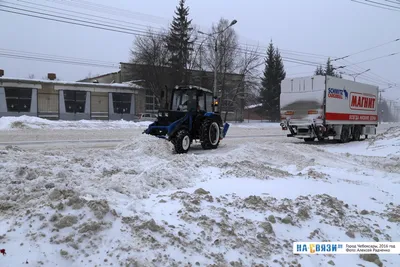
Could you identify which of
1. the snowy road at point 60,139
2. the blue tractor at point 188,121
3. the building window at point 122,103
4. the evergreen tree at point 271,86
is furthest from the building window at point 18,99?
the evergreen tree at point 271,86

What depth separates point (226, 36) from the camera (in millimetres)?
44219

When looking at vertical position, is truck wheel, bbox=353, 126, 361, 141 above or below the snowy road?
above

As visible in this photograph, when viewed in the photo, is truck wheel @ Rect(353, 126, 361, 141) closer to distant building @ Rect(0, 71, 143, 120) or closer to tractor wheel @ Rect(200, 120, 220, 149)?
tractor wheel @ Rect(200, 120, 220, 149)

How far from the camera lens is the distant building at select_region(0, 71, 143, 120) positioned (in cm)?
3488

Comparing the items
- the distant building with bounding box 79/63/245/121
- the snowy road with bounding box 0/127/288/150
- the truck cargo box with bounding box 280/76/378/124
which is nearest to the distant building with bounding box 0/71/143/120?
the distant building with bounding box 79/63/245/121

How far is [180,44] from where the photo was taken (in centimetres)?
4384

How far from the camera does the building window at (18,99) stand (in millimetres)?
34688

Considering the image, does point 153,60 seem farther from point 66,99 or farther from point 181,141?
point 181,141

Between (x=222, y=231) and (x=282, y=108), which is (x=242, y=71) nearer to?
(x=282, y=108)

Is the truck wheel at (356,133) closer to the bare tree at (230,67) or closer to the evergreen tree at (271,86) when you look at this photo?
the bare tree at (230,67)

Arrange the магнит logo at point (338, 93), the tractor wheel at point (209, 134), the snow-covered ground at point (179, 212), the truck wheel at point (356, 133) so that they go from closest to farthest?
the snow-covered ground at point (179, 212) → the tractor wheel at point (209, 134) → the магнит logo at point (338, 93) → the truck wheel at point (356, 133)

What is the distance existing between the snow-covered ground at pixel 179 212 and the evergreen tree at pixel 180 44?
35.7 m

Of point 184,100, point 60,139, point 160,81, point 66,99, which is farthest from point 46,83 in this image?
point 184,100

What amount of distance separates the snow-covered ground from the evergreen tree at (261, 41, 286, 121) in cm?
4894
